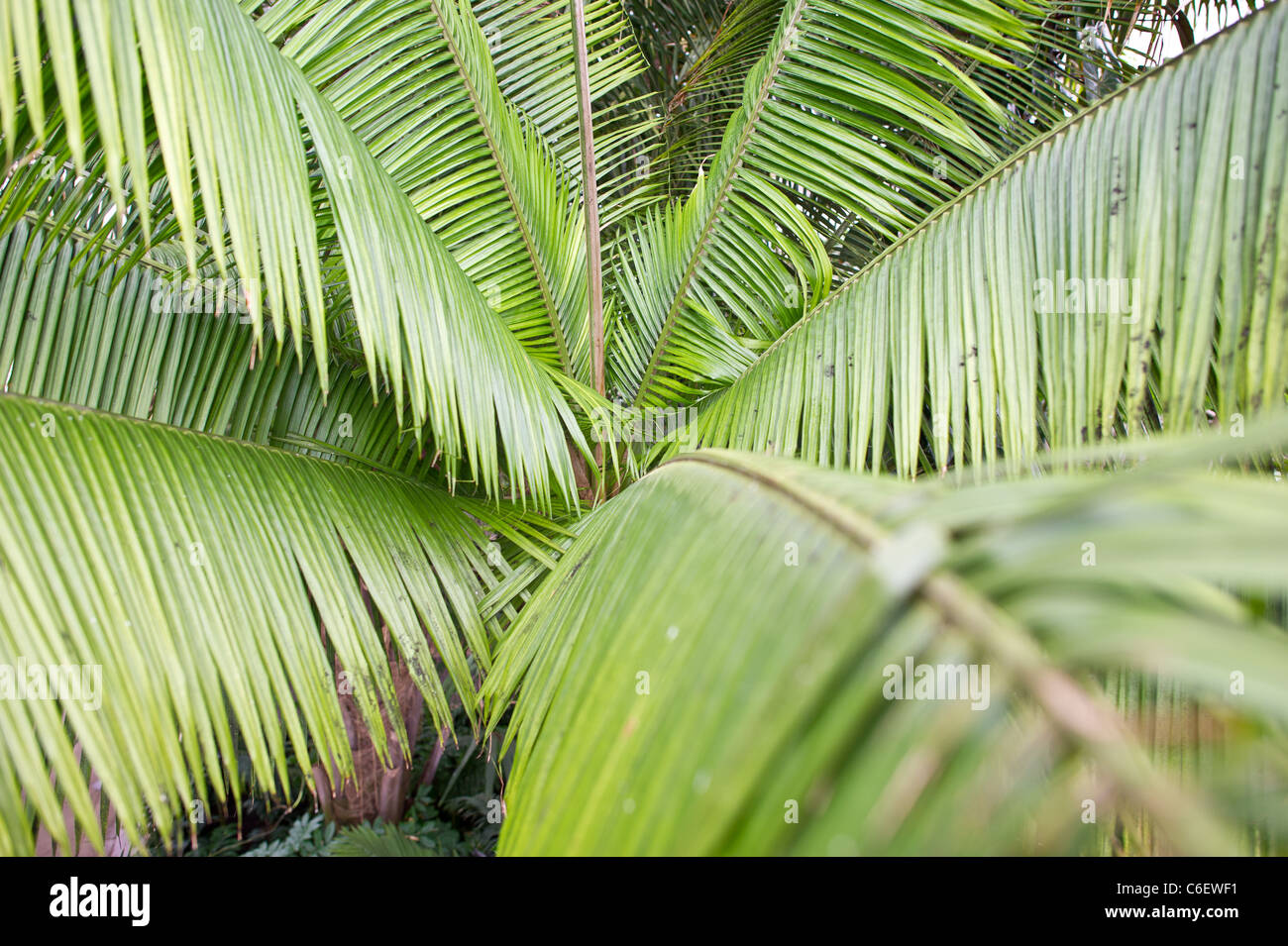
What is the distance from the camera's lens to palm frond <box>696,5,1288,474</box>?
23.8 inches

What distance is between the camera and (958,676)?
234 mm

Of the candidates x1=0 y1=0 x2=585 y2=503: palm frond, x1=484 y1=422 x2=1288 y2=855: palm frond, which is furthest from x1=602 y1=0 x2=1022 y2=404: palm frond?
x1=484 y1=422 x2=1288 y2=855: palm frond

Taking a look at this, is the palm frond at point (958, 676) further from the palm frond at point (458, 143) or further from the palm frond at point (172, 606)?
the palm frond at point (458, 143)

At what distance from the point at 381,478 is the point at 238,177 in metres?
0.47

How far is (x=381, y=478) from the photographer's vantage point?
99 cm

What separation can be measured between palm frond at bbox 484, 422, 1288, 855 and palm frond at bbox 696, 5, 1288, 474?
358mm

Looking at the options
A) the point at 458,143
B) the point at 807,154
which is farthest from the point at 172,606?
the point at 807,154

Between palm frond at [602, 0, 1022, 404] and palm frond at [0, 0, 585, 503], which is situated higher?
palm frond at [602, 0, 1022, 404]

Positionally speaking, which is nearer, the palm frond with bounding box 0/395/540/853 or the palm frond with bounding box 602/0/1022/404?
the palm frond with bounding box 0/395/540/853

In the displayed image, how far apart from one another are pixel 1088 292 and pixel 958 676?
26.4 inches

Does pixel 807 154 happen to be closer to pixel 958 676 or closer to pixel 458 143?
pixel 458 143

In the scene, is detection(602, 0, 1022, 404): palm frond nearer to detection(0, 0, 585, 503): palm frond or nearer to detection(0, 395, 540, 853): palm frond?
detection(0, 0, 585, 503): palm frond
